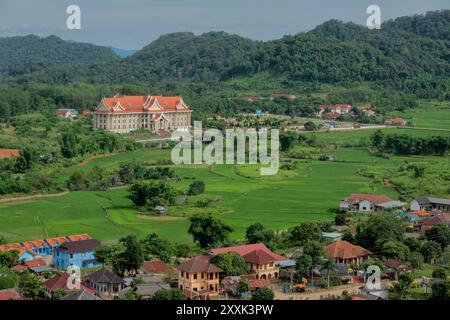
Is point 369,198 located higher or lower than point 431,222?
higher

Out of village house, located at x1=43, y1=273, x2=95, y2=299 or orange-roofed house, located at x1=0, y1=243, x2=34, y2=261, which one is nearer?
village house, located at x1=43, y1=273, x2=95, y2=299

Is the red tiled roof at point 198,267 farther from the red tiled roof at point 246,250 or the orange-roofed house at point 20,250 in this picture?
the orange-roofed house at point 20,250

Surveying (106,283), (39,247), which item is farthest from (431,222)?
(39,247)

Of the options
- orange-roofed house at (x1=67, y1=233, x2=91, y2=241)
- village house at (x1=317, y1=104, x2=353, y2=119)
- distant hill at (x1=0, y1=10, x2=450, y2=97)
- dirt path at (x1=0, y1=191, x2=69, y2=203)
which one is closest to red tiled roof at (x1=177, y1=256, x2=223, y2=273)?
orange-roofed house at (x1=67, y1=233, x2=91, y2=241)

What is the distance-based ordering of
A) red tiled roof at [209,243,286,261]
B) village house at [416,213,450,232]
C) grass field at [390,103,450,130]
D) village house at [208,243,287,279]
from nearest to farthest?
1. village house at [208,243,287,279]
2. red tiled roof at [209,243,286,261]
3. village house at [416,213,450,232]
4. grass field at [390,103,450,130]

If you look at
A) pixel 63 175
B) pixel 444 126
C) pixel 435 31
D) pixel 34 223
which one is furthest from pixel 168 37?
pixel 34 223

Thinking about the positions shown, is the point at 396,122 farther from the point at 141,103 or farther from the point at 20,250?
the point at 20,250

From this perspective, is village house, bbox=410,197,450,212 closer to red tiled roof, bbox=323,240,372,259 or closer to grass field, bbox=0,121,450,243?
grass field, bbox=0,121,450,243
